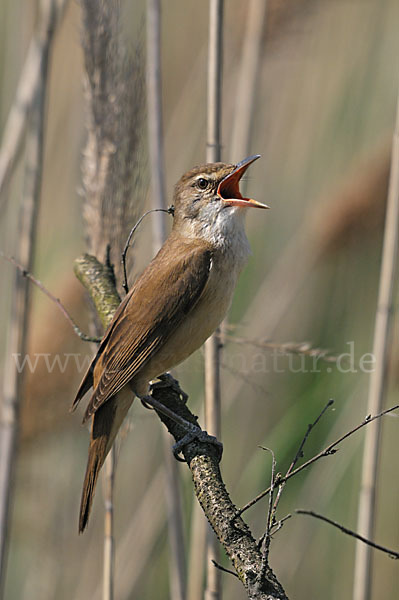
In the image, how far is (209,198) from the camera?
2258 mm

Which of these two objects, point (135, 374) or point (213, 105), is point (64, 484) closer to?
point (135, 374)

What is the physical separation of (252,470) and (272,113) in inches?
66.3

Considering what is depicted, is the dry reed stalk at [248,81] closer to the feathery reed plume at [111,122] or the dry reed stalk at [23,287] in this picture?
the feathery reed plume at [111,122]

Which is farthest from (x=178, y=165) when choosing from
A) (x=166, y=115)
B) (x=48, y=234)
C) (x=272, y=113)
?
(x=48, y=234)

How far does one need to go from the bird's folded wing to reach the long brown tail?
7cm

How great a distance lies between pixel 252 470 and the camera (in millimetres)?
2809

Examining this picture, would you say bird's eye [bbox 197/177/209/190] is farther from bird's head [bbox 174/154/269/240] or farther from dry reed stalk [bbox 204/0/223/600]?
dry reed stalk [bbox 204/0/223/600]

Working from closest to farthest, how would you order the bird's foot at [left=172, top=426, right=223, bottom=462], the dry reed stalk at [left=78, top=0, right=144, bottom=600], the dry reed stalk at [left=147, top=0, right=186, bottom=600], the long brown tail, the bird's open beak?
the bird's foot at [left=172, top=426, right=223, bottom=462] < the long brown tail < the bird's open beak < the dry reed stalk at [left=78, top=0, right=144, bottom=600] < the dry reed stalk at [left=147, top=0, right=186, bottom=600]

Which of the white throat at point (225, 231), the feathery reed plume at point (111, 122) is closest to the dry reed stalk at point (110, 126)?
the feathery reed plume at point (111, 122)

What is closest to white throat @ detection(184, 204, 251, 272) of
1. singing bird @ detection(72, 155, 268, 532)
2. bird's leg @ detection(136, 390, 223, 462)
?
singing bird @ detection(72, 155, 268, 532)

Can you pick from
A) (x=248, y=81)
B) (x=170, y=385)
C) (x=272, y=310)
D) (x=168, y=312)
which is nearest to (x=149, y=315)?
(x=168, y=312)

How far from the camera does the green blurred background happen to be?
113 inches

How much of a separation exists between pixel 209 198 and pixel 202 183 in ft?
0.20

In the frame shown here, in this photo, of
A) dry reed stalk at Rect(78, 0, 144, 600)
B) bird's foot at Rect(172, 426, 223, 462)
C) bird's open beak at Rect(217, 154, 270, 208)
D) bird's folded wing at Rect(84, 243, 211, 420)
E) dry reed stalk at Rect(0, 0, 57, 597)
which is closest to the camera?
bird's foot at Rect(172, 426, 223, 462)
